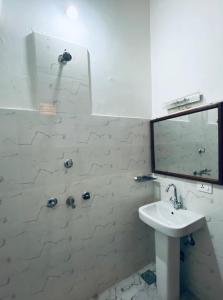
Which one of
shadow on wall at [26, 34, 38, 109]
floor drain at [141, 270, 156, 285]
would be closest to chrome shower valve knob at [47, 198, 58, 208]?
shadow on wall at [26, 34, 38, 109]

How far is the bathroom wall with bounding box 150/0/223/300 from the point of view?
4.27 ft

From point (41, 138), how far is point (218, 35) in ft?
4.94

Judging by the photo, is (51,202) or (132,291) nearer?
(51,202)

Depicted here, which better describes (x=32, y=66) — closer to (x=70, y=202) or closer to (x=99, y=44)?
(x=99, y=44)

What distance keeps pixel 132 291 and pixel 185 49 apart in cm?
225

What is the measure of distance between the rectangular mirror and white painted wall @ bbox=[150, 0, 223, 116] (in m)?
0.15

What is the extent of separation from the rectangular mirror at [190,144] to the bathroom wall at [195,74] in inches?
3.7

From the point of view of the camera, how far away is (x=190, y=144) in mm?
1511

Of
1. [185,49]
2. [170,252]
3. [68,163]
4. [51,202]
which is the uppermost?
[185,49]

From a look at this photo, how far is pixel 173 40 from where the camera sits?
1.60 metres

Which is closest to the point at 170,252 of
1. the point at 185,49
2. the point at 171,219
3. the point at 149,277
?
the point at 171,219

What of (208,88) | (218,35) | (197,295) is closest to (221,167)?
(208,88)

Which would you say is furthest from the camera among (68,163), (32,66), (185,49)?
(185,49)

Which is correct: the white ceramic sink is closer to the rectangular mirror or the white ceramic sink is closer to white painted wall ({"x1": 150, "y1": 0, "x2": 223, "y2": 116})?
the rectangular mirror
